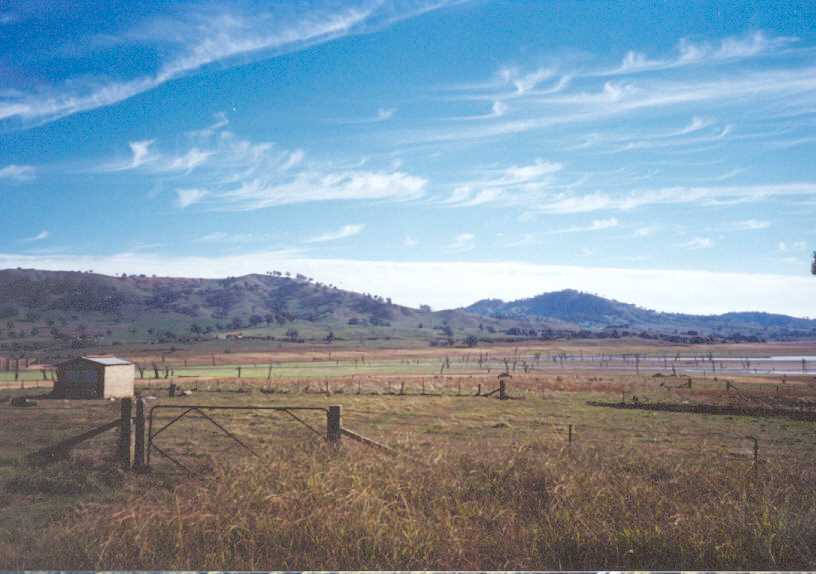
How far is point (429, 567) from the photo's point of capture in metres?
6.36

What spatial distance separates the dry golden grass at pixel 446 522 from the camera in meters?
6.42

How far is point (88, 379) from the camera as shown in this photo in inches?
1837

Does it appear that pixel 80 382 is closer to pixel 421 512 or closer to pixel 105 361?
pixel 105 361

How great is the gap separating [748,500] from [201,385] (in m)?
55.5

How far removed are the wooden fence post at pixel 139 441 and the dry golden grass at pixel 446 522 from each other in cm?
467

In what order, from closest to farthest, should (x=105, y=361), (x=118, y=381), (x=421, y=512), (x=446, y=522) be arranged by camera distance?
Result: (x=446, y=522), (x=421, y=512), (x=105, y=361), (x=118, y=381)

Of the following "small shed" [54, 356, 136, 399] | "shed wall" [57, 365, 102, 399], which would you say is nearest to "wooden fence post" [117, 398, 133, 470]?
"small shed" [54, 356, 136, 399]

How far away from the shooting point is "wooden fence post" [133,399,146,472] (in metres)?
12.7

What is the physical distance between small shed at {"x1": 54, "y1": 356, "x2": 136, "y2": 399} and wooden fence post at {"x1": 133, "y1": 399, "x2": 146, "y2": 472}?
37993 millimetres

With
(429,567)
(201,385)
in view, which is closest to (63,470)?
(429,567)

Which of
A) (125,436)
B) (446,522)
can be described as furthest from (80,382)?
(446,522)

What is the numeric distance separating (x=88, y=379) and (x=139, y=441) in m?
39.2

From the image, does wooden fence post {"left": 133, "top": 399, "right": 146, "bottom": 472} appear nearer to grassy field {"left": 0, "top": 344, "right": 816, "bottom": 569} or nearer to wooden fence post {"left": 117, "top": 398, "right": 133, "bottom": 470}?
wooden fence post {"left": 117, "top": 398, "right": 133, "bottom": 470}

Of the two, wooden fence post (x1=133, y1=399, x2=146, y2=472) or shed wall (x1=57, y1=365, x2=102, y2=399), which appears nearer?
wooden fence post (x1=133, y1=399, x2=146, y2=472)
